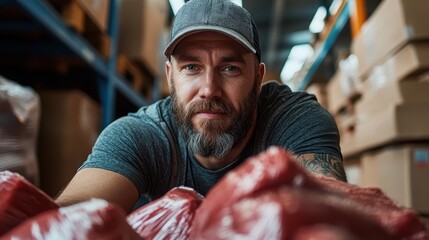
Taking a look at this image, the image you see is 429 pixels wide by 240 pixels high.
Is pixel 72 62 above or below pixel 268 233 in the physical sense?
above

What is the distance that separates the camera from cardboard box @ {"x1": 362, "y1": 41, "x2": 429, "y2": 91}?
2.64 m

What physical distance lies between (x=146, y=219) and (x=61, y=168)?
99.6 inches

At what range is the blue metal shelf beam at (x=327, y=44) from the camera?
15.1 ft

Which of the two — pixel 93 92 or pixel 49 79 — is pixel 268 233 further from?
pixel 93 92

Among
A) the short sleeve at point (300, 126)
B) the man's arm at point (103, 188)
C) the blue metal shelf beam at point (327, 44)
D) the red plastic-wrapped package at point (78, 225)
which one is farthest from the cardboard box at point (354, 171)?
the red plastic-wrapped package at point (78, 225)

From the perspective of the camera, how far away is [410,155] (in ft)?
8.94

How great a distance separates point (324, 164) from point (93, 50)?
7.75 ft

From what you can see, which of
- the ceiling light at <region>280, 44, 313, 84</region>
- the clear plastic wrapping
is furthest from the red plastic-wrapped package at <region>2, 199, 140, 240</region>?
the ceiling light at <region>280, 44, 313, 84</region>

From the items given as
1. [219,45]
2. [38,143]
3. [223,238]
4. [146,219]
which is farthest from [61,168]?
[223,238]

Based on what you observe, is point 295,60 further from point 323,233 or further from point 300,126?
point 323,233

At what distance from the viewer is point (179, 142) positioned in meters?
1.81

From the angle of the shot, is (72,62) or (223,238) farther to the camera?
(72,62)

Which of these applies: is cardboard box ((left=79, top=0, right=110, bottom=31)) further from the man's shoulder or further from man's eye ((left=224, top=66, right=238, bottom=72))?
man's eye ((left=224, top=66, right=238, bottom=72))

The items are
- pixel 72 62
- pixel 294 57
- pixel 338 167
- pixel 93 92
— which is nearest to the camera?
pixel 338 167
